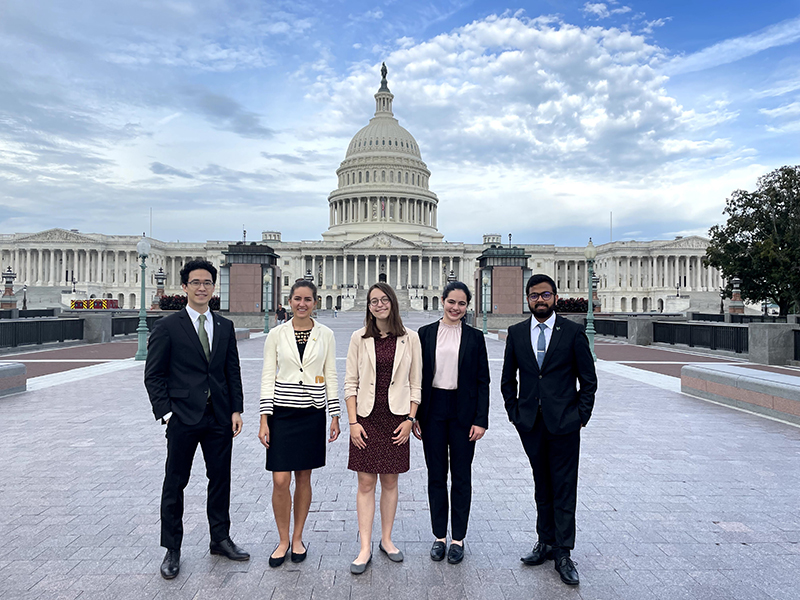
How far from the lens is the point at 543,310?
477 cm

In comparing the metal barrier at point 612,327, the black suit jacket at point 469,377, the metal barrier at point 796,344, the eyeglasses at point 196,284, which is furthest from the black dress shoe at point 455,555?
the metal barrier at point 612,327

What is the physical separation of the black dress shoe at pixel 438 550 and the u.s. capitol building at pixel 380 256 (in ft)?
303

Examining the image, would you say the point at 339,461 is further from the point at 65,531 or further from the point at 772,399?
the point at 772,399

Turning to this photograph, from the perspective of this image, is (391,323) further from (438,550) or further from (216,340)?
(438,550)

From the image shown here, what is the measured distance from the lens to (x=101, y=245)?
10894 centimetres

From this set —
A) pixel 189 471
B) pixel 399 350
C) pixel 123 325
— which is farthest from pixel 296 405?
pixel 123 325

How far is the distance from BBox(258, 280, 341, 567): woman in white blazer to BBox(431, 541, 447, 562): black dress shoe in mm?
1100

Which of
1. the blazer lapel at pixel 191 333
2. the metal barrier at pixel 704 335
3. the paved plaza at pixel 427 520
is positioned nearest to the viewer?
the paved plaza at pixel 427 520

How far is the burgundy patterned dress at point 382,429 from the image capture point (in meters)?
4.60

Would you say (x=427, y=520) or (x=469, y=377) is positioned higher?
(x=469, y=377)

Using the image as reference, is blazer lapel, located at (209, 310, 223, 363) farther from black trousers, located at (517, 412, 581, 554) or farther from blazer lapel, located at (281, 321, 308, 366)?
black trousers, located at (517, 412, 581, 554)

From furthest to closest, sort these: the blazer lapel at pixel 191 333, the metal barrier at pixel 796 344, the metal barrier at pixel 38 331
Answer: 1. the metal barrier at pixel 38 331
2. the metal barrier at pixel 796 344
3. the blazer lapel at pixel 191 333

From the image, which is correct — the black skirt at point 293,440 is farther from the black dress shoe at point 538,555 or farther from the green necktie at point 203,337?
the black dress shoe at point 538,555

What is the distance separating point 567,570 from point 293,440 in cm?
240
